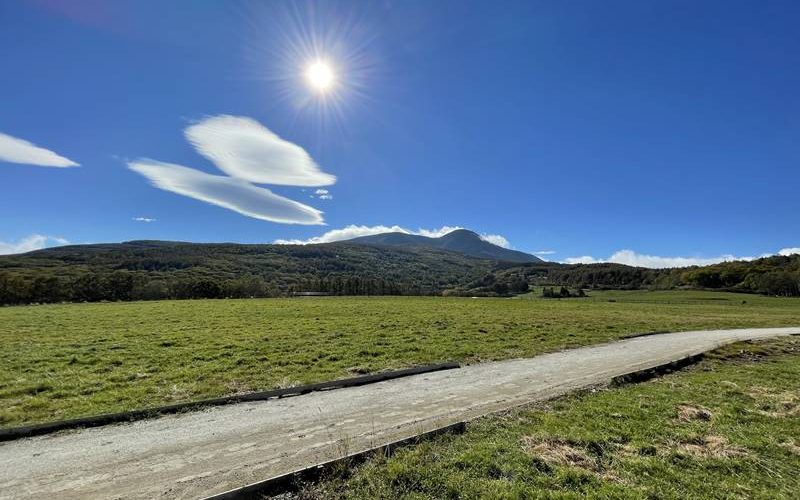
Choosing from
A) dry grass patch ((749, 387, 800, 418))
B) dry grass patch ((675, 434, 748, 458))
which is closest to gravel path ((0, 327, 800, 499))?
dry grass patch ((675, 434, 748, 458))

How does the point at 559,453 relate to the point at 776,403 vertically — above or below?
above

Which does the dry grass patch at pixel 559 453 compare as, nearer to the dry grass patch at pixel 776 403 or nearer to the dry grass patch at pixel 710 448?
the dry grass patch at pixel 710 448

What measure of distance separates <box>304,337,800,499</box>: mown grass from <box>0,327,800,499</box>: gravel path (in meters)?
1.18

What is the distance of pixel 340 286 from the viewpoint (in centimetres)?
13600

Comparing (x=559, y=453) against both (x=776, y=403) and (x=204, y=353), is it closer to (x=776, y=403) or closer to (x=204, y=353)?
(x=776, y=403)

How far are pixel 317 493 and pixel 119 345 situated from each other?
2195 cm

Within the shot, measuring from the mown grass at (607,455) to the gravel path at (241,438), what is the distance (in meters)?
1.18

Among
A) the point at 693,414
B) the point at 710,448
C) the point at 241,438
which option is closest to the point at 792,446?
the point at 710,448

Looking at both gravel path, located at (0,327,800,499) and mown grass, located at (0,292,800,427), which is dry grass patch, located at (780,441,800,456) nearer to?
gravel path, located at (0,327,800,499)

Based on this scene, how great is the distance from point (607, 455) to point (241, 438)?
8.56 meters

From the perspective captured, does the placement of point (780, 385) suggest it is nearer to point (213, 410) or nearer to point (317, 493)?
point (317, 493)

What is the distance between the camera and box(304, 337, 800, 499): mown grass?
6918mm

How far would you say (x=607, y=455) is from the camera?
840 cm

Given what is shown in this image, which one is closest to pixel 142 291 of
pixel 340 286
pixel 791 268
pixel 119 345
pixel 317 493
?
pixel 340 286
